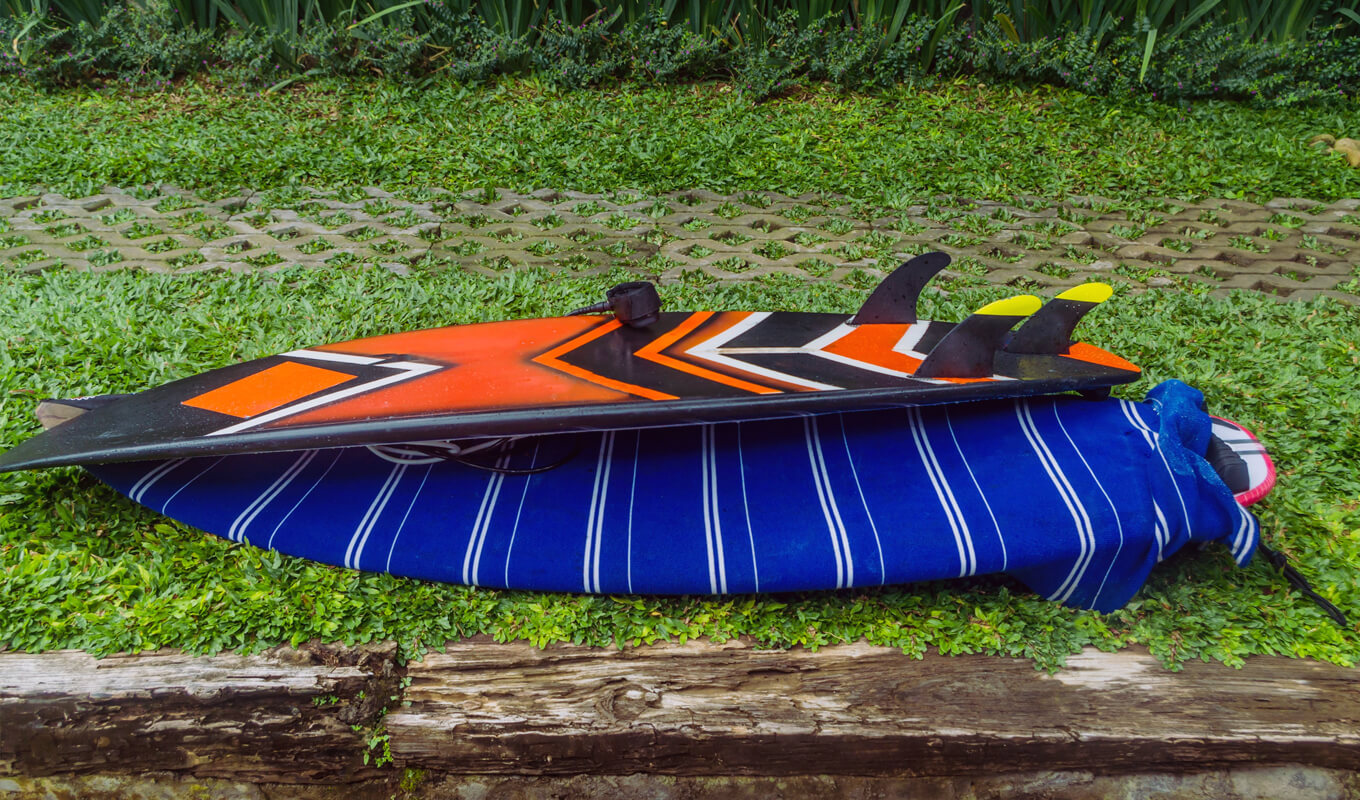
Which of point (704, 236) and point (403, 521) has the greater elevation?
point (704, 236)

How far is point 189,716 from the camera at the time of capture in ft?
4.30

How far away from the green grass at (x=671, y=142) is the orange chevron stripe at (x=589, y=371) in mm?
1948

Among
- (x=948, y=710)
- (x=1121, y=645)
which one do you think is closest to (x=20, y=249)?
(x=948, y=710)

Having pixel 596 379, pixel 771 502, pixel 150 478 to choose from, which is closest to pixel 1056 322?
pixel 771 502

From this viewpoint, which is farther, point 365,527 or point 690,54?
point 690,54

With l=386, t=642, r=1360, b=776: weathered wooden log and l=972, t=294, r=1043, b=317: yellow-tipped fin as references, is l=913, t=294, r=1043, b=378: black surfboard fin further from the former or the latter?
l=386, t=642, r=1360, b=776: weathered wooden log

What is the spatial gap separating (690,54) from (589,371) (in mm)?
3394

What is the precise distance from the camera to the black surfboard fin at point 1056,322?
5.13 ft

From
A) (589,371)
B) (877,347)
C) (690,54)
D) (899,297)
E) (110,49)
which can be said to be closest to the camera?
(589,371)

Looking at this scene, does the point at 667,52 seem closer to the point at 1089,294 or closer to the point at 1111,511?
the point at 1089,294

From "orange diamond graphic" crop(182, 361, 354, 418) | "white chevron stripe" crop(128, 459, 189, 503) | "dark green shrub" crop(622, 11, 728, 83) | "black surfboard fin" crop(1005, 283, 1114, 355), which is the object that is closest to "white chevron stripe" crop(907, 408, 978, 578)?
"black surfboard fin" crop(1005, 283, 1114, 355)

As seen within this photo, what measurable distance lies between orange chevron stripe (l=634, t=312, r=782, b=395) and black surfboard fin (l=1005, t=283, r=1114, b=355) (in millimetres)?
541

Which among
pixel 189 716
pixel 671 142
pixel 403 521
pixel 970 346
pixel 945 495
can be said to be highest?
pixel 671 142

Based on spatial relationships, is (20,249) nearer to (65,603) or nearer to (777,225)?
(65,603)
